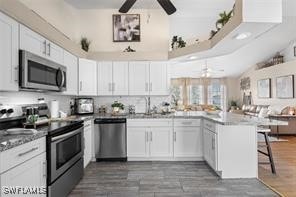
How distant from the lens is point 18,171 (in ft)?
6.46

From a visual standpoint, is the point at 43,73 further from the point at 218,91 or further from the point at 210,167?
→ the point at 218,91

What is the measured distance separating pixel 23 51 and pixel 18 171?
122 cm

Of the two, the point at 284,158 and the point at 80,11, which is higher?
the point at 80,11

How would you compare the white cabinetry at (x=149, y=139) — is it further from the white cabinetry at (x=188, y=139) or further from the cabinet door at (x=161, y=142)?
the white cabinetry at (x=188, y=139)

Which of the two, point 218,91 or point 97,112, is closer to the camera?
point 97,112

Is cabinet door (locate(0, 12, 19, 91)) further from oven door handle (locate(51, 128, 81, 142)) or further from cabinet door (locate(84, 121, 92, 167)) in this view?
cabinet door (locate(84, 121, 92, 167))

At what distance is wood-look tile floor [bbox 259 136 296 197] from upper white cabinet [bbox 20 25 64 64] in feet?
11.0

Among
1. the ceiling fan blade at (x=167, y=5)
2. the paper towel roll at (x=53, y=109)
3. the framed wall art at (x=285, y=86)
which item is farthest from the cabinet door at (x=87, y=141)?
the framed wall art at (x=285, y=86)

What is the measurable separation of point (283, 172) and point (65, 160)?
3240 millimetres

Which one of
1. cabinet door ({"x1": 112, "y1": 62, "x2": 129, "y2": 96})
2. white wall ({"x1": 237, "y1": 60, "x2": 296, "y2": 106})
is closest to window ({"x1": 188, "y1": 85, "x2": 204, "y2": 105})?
white wall ({"x1": 237, "y1": 60, "x2": 296, "y2": 106})

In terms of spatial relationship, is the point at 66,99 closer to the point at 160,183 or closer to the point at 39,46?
the point at 39,46

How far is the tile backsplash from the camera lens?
3.02 metres

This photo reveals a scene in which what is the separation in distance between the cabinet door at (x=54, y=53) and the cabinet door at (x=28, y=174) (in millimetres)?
1489

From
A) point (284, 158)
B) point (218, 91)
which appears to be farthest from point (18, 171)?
point (218, 91)
